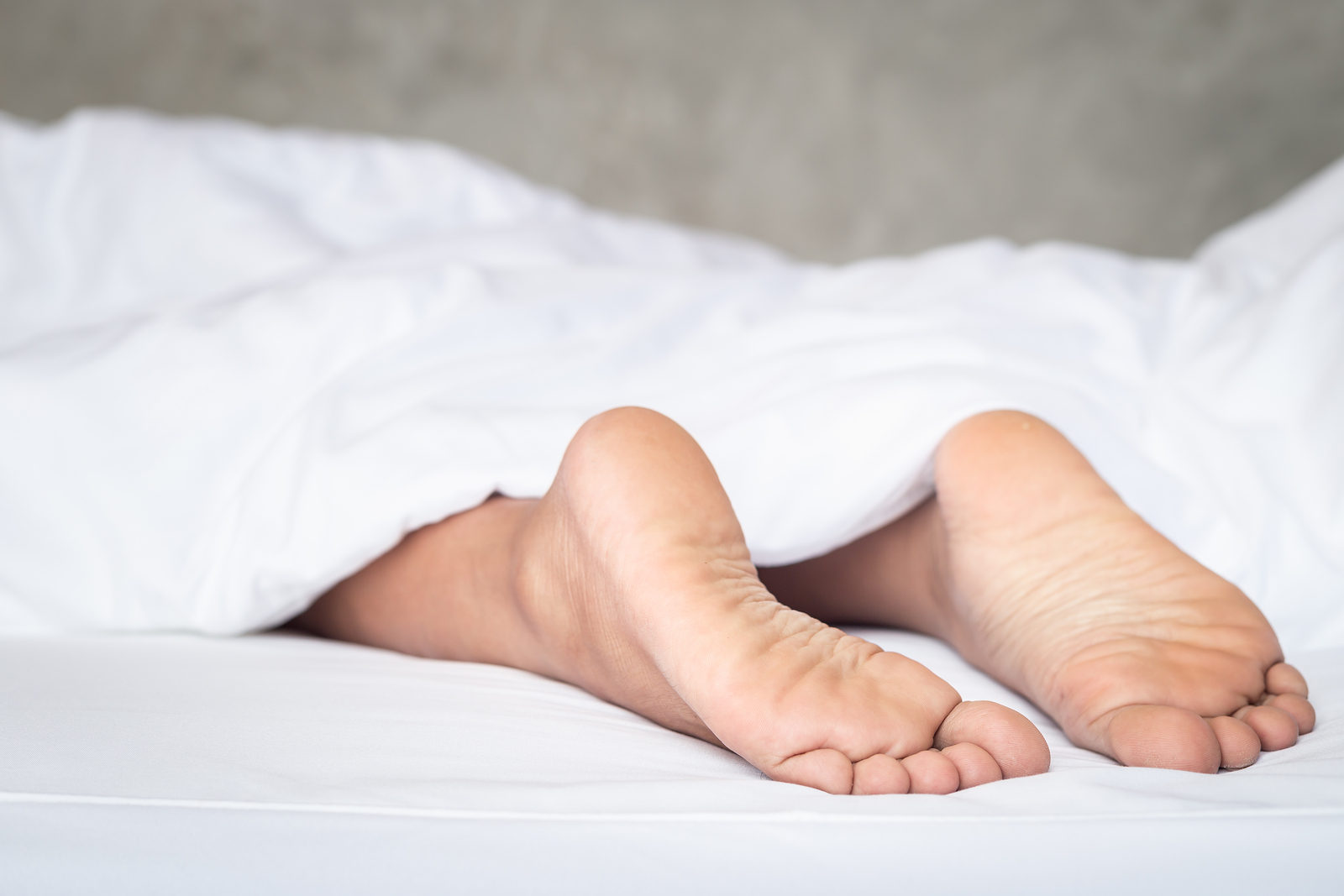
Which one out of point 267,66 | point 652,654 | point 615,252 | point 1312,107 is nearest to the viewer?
point 652,654

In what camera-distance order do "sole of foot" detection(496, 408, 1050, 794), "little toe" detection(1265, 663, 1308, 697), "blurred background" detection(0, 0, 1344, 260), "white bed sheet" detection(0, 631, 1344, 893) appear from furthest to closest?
"blurred background" detection(0, 0, 1344, 260)
"little toe" detection(1265, 663, 1308, 697)
"sole of foot" detection(496, 408, 1050, 794)
"white bed sheet" detection(0, 631, 1344, 893)

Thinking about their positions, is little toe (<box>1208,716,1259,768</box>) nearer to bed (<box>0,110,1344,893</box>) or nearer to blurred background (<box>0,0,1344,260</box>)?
bed (<box>0,110,1344,893</box>)

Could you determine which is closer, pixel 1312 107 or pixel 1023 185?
pixel 1312 107

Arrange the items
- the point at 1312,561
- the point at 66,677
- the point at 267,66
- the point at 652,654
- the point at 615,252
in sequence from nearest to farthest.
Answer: the point at 652,654, the point at 66,677, the point at 1312,561, the point at 615,252, the point at 267,66

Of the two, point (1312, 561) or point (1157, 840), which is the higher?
point (1312, 561)

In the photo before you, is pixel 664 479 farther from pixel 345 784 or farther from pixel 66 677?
pixel 66 677

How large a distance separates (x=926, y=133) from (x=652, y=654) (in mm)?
2958

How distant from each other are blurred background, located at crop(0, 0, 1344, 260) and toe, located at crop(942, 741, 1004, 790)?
2933 mm

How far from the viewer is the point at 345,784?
19.6 inches

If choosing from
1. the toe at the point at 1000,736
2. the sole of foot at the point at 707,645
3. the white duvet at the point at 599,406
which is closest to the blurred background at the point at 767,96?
the white duvet at the point at 599,406

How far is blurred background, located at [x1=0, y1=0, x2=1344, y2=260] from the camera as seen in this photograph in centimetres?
316

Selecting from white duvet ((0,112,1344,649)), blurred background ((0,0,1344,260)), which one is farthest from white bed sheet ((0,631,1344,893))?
blurred background ((0,0,1344,260))

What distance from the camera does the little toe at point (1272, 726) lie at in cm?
59

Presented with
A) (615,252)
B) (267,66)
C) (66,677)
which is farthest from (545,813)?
(267,66)
